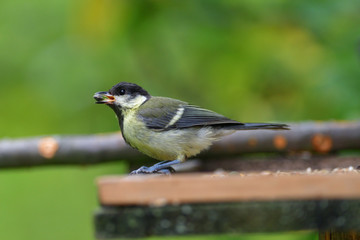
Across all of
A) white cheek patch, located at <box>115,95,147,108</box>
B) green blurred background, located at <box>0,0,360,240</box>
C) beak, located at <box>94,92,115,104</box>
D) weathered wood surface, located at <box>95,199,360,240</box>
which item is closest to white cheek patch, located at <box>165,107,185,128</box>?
white cheek patch, located at <box>115,95,147,108</box>

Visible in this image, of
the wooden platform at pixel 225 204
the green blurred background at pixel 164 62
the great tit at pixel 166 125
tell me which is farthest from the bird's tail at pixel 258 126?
the wooden platform at pixel 225 204

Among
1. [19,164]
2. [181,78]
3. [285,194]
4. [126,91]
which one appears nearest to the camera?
[285,194]

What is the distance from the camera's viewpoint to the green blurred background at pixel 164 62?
4414mm

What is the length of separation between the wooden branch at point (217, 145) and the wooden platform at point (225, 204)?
80.2 inches

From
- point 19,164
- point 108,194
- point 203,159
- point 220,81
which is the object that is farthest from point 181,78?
point 108,194

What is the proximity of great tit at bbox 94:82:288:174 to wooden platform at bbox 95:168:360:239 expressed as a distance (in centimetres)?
147

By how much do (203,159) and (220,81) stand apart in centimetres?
134

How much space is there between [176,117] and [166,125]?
0.29 ft

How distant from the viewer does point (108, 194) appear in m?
1.51

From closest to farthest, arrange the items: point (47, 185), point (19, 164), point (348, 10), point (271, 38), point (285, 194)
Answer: point (285, 194), point (19, 164), point (348, 10), point (271, 38), point (47, 185)

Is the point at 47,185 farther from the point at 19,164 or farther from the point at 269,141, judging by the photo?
the point at 269,141

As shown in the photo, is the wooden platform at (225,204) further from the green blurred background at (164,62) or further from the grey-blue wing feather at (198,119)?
the green blurred background at (164,62)

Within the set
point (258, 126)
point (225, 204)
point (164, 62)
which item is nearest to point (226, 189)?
point (225, 204)

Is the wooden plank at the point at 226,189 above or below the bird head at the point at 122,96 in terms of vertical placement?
below
